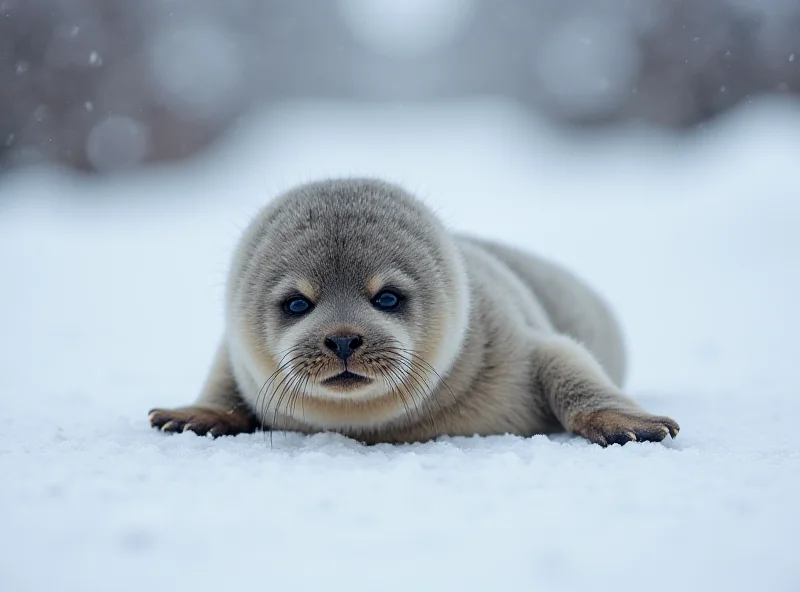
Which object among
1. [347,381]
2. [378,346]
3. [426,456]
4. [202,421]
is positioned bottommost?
[202,421]

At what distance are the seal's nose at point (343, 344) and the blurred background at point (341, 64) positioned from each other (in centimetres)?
1211

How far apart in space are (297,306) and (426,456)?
75 centimetres

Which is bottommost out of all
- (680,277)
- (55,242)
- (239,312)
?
(55,242)

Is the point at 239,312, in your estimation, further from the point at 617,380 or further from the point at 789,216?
the point at 789,216

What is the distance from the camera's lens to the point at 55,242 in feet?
33.8

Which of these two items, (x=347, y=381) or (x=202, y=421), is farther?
(x=202, y=421)

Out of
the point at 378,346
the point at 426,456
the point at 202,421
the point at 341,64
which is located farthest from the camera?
the point at 341,64

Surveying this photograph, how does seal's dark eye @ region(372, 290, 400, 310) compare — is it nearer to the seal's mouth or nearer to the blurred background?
the seal's mouth

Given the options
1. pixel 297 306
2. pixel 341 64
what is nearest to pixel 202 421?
pixel 297 306

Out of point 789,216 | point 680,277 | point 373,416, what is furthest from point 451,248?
point 789,216

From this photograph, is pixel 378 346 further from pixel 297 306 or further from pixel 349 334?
pixel 297 306

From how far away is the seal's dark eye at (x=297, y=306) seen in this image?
291 cm

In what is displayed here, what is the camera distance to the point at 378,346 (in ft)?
8.79

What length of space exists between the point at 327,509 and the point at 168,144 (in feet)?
53.2
